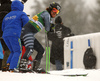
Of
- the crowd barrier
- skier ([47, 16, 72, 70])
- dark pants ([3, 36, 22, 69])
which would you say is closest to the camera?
dark pants ([3, 36, 22, 69])

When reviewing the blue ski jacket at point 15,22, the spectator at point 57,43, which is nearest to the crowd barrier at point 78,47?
the spectator at point 57,43

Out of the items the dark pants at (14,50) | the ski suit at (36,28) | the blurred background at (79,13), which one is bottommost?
the dark pants at (14,50)

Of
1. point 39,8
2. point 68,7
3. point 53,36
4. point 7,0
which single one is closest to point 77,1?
point 68,7

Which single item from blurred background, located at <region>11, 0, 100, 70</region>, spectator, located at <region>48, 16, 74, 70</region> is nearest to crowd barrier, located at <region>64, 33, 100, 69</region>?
spectator, located at <region>48, 16, 74, 70</region>

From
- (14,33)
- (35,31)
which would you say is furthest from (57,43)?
(14,33)

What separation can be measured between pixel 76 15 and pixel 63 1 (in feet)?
4.44

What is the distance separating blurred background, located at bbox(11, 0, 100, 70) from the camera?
11.8 metres

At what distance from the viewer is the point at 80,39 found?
4.84 meters

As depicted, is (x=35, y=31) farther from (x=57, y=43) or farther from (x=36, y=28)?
(x=57, y=43)

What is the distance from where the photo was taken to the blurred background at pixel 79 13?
11.8 metres

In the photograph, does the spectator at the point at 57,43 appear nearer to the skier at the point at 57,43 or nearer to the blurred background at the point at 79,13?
the skier at the point at 57,43

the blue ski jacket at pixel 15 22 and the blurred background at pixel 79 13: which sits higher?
the blurred background at pixel 79 13

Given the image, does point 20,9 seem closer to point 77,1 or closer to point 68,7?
point 68,7

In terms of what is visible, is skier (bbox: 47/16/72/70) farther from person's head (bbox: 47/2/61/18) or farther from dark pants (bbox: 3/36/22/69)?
dark pants (bbox: 3/36/22/69)
